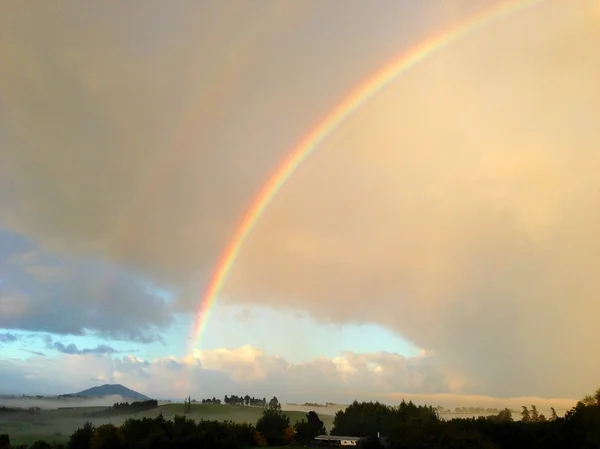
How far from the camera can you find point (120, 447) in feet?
359

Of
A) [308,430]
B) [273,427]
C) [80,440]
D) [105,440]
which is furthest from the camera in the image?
[308,430]

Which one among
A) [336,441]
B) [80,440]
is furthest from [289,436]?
[80,440]

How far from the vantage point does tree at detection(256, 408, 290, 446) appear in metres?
140

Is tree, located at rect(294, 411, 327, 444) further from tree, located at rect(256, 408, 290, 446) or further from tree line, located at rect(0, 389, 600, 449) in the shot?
tree, located at rect(256, 408, 290, 446)

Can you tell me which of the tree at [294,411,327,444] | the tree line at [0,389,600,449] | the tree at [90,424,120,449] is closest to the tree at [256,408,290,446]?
→ the tree line at [0,389,600,449]

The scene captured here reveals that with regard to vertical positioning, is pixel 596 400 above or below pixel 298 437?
above

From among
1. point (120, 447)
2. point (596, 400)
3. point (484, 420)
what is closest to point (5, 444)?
point (120, 447)

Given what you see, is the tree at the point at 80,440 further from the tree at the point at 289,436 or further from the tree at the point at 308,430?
the tree at the point at 308,430

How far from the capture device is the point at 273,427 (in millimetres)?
143625

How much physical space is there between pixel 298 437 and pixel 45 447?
233ft

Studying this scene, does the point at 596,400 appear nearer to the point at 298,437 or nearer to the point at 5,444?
the point at 298,437

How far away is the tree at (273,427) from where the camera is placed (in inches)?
5522

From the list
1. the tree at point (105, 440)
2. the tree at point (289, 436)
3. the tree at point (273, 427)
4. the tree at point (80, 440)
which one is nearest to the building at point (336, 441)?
the tree at point (289, 436)

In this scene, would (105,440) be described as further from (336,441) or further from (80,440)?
(336,441)
